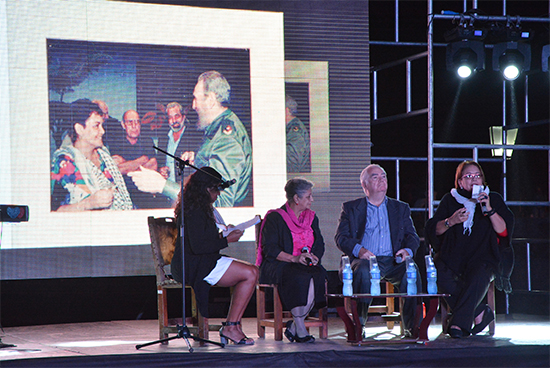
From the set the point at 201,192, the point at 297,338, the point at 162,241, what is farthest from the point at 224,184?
the point at 297,338

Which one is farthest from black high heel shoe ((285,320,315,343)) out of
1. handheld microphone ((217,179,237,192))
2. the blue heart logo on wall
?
the blue heart logo on wall

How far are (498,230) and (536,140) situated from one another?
4780 mm

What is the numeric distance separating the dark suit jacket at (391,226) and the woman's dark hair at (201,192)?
3.07 ft

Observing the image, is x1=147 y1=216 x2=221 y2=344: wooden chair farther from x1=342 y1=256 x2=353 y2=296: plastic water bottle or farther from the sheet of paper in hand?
x1=342 y1=256 x2=353 y2=296: plastic water bottle

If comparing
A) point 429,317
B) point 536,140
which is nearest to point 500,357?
point 429,317

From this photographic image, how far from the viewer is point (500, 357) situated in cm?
367

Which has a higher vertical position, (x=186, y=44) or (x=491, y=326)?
(x=186, y=44)

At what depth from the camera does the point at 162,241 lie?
15.1 ft

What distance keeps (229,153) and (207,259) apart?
1.60 metres

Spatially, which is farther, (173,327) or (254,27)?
(254,27)

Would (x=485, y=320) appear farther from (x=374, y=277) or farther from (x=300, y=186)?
(x=300, y=186)

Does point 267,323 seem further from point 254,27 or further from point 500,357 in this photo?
point 254,27

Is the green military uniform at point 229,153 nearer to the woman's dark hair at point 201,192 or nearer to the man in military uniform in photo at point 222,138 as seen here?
the man in military uniform in photo at point 222,138

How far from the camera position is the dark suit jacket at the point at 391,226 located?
15.0 ft
